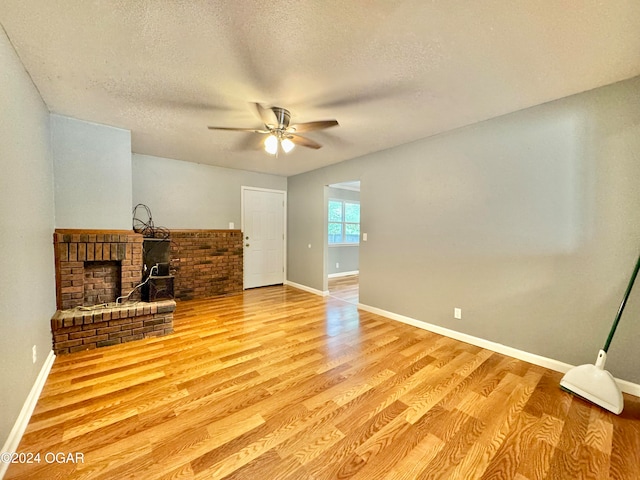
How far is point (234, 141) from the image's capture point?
3.45 metres

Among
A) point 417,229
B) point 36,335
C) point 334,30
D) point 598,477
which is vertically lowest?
point 598,477

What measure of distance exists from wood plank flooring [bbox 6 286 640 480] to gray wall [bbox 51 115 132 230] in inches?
58.5

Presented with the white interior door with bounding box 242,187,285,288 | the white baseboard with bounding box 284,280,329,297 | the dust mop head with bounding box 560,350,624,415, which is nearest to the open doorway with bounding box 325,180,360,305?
the white baseboard with bounding box 284,280,329,297

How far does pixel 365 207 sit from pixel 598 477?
3.26 meters

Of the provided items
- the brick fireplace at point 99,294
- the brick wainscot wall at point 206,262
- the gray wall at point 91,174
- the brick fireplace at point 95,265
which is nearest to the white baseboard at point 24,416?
the brick fireplace at point 99,294

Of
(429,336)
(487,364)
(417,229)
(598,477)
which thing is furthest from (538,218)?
(598,477)

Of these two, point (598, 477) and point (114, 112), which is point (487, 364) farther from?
point (114, 112)

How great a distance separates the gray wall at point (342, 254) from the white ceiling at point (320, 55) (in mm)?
4056

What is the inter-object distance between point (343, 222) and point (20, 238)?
5.93 metres

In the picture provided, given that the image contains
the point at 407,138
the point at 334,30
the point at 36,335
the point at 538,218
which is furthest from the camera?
the point at 407,138

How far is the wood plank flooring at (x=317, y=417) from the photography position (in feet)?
4.43

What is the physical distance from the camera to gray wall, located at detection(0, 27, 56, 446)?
57.3 inches

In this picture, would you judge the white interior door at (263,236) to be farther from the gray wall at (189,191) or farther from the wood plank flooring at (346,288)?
the wood plank flooring at (346,288)

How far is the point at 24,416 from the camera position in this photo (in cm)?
158
